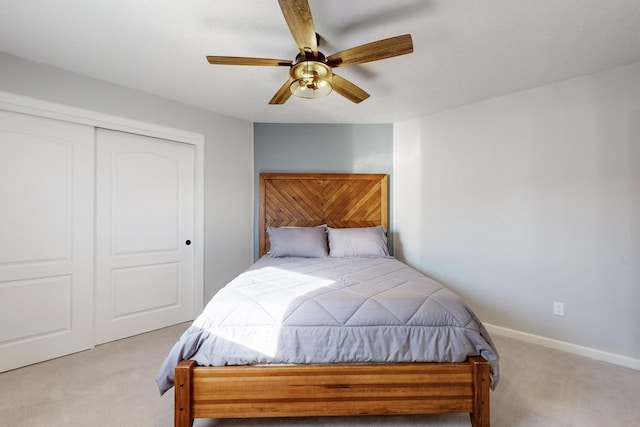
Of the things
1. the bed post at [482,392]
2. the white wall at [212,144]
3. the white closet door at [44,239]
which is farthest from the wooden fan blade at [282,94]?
the bed post at [482,392]

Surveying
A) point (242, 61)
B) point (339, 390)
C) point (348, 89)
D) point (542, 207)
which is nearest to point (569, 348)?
point (542, 207)

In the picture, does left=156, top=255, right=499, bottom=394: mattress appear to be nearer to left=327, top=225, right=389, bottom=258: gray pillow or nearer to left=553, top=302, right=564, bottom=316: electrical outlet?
left=327, top=225, right=389, bottom=258: gray pillow

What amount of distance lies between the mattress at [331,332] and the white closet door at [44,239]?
1.64 m

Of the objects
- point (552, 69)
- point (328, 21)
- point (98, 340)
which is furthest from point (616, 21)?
point (98, 340)

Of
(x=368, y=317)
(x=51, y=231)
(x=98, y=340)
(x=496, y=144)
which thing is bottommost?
(x=98, y=340)

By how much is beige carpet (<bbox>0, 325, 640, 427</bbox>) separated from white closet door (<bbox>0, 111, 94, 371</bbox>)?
253 mm

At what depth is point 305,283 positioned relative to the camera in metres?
1.84

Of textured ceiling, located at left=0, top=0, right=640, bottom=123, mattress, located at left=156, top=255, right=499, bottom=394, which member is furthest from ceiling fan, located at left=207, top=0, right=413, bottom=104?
mattress, located at left=156, top=255, right=499, bottom=394

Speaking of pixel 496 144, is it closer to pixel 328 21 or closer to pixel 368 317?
pixel 328 21

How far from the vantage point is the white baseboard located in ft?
6.85

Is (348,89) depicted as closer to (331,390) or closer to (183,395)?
(331,390)

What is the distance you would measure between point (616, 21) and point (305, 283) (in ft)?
8.57

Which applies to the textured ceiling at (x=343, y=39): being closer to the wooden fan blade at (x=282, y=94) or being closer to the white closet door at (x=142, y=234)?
the wooden fan blade at (x=282, y=94)

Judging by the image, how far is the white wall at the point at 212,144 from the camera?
2256 millimetres
